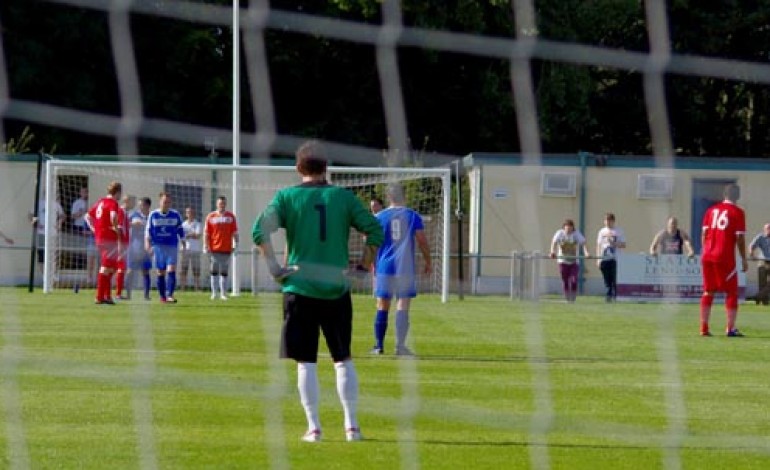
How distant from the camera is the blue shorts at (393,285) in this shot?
49.5 feet

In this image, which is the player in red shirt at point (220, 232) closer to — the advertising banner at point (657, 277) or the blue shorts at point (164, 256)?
the blue shorts at point (164, 256)

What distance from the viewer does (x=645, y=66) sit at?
28.0 ft

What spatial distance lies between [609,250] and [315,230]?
19.7 metres

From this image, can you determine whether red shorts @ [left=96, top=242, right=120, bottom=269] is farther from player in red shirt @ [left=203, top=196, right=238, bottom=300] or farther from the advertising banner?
the advertising banner

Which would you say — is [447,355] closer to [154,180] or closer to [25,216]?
[154,180]

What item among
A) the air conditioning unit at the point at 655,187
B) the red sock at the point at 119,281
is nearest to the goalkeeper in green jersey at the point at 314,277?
the air conditioning unit at the point at 655,187

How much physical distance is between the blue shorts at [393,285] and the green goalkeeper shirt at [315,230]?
5.37 meters

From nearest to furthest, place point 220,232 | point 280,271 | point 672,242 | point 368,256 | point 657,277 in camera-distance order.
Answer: point 280,271 < point 368,256 < point 220,232 < point 672,242 < point 657,277

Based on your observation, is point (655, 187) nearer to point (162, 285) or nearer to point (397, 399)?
point (162, 285)

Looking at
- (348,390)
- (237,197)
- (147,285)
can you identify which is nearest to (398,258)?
(348,390)

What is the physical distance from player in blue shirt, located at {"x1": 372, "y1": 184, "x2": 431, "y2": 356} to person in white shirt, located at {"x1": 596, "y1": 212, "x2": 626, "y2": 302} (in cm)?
1278

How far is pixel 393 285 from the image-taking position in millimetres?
15148

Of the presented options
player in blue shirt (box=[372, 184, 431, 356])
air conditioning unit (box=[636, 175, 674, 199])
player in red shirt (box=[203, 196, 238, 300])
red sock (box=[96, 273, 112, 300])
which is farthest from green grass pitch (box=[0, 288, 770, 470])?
player in red shirt (box=[203, 196, 238, 300])

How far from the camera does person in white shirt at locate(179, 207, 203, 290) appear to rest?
28.4m
